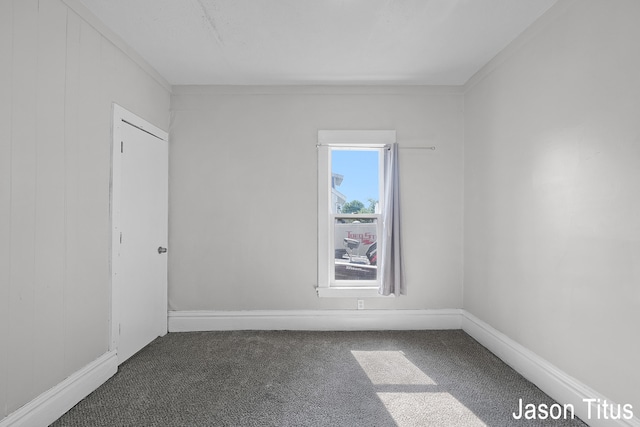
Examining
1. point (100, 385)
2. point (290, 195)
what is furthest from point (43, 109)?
point (290, 195)

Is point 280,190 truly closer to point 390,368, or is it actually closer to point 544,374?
point 390,368

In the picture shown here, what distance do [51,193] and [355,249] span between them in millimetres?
2724

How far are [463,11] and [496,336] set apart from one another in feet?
8.63

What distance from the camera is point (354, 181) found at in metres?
3.71

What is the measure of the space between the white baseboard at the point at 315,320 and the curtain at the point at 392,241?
0.32 m

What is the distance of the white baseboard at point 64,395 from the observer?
1.81 m

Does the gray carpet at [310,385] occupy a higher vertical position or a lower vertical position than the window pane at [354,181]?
lower

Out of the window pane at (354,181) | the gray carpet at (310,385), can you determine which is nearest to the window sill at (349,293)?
the gray carpet at (310,385)

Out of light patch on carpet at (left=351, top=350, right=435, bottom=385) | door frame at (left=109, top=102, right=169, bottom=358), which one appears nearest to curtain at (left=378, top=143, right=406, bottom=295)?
light patch on carpet at (left=351, top=350, right=435, bottom=385)

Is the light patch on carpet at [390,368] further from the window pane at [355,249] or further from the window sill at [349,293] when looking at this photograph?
the window pane at [355,249]

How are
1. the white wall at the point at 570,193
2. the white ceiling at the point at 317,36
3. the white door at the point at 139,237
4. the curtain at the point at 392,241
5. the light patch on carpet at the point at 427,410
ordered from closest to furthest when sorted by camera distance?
the white wall at the point at 570,193 → the light patch on carpet at the point at 427,410 → the white ceiling at the point at 317,36 → the white door at the point at 139,237 → the curtain at the point at 392,241

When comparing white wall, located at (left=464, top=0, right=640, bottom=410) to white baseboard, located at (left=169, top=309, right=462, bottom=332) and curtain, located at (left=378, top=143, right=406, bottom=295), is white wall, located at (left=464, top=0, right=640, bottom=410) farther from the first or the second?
curtain, located at (left=378, top=143, right=406, bottom=295)

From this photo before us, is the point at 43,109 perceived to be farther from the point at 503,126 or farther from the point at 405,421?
the point at 503,126

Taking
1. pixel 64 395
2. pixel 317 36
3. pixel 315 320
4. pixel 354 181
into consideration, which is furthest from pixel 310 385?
pixel 317 36
